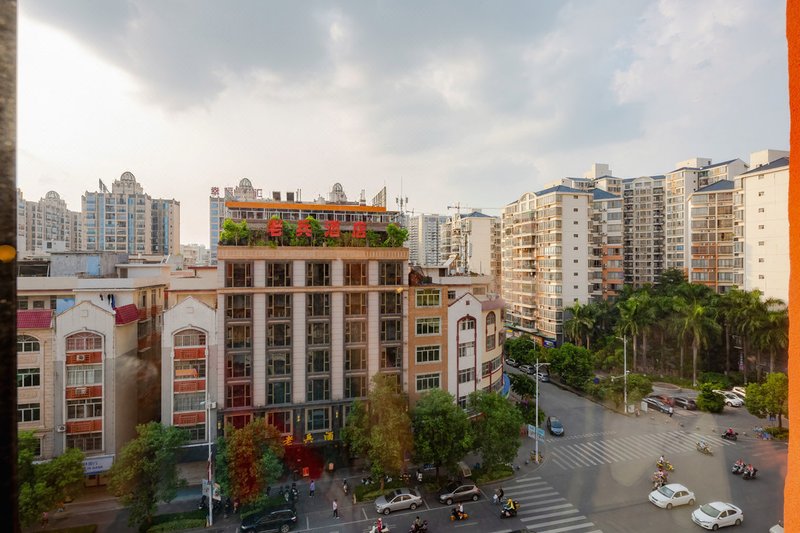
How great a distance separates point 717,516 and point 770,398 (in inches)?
430

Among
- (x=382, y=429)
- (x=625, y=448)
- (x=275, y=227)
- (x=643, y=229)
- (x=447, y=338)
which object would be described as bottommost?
(x=625, y=448)

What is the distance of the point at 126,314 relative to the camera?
65.2ft

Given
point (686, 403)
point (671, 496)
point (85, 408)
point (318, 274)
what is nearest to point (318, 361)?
point (318, 274)

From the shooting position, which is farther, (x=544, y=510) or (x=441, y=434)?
(x=441, y=434)

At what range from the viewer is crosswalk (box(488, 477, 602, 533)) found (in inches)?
607

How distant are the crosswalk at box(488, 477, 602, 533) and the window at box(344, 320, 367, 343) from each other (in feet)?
30.7

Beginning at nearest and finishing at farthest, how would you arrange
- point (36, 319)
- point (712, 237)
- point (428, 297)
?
point (36, 319) < point (428, 297) < point (712, 237)

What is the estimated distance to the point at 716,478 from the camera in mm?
18859

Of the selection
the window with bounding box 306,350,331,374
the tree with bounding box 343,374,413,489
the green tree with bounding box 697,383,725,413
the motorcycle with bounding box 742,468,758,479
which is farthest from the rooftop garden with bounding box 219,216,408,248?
the green tree with bounding box 697,383,725,413

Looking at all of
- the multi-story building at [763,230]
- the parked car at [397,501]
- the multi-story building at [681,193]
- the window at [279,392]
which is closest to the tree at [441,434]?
the parked car at [397,501]

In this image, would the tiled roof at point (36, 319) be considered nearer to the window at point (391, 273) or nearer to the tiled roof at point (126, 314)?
the tiled roof at point (126, 314)

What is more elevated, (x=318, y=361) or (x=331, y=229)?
(x=331, y=229)

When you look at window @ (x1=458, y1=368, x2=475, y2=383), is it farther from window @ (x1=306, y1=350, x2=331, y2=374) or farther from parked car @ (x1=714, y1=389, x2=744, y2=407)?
parked car @ (x1=714, y1=389, x2=744, y2=407)

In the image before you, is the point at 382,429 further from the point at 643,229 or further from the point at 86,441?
the point at 643,229
